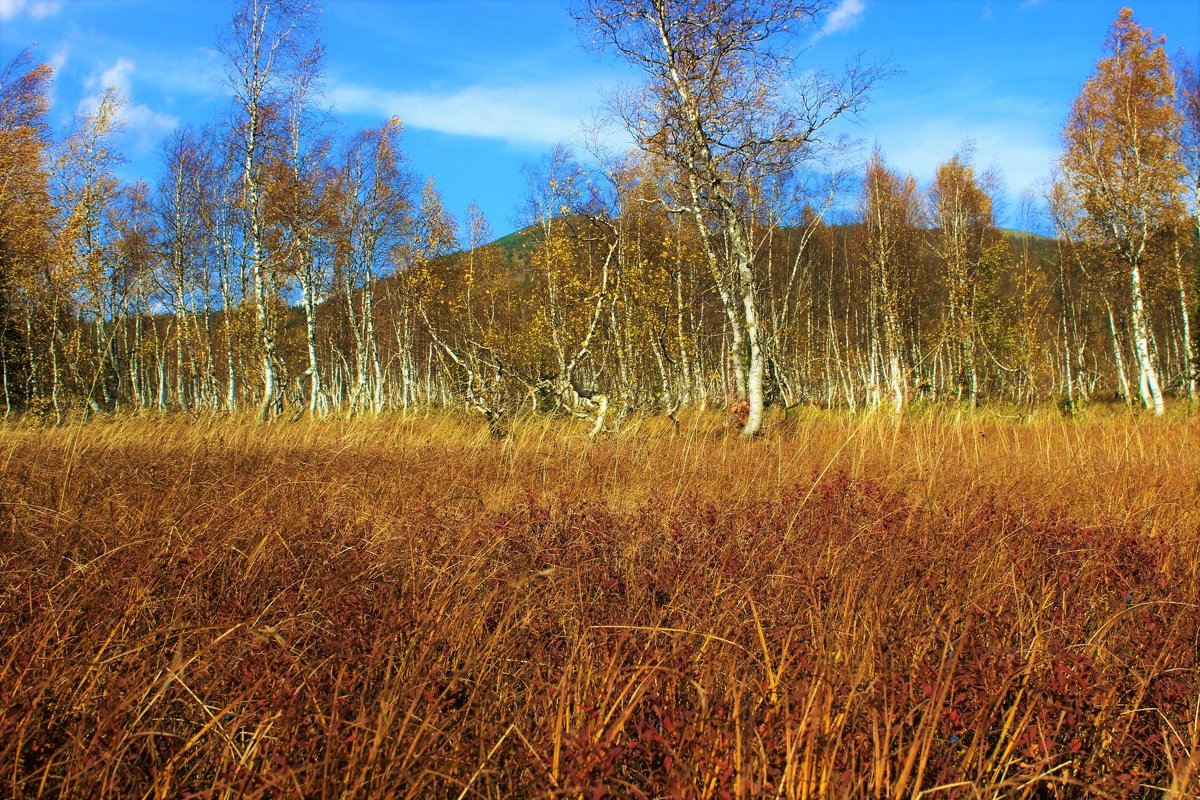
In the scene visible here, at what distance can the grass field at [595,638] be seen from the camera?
4.98 feet

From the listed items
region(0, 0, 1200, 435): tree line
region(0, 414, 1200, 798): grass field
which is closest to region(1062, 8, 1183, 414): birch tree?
region(0, 0, 1200, 435): tree line

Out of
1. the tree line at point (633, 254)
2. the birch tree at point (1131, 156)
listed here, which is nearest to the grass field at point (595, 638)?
the tree line at point (633, 254)

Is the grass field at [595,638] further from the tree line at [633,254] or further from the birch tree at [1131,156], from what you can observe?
the birch tree at [1131,156]

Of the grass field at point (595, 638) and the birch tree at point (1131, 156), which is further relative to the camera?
the birch tree at point (1131, 156)

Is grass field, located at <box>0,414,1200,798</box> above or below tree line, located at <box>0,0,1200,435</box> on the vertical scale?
below

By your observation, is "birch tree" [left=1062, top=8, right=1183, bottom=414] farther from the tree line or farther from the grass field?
the grass field

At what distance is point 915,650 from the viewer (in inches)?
78.1

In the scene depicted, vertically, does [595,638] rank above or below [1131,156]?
below

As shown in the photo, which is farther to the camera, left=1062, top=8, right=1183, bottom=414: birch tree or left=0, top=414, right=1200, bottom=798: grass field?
left=1062, top=8, right=1183, bottom=414: birch tree

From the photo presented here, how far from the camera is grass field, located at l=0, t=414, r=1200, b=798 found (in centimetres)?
152

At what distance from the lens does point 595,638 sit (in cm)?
220

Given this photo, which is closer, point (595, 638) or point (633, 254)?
point (595, 638)

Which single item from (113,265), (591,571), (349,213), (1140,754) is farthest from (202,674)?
(113,265)

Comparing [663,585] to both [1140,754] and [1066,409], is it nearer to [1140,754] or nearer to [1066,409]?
[1140,754]
